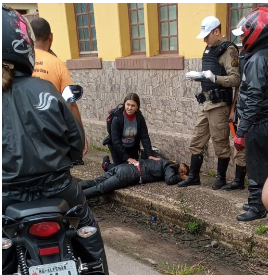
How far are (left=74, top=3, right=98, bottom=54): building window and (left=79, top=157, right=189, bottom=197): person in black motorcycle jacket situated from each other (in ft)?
11.1

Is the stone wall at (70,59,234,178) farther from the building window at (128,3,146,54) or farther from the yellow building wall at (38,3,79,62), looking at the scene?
the yellow building wall at (38,3,79,62)

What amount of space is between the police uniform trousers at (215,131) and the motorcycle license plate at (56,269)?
9.84 feet

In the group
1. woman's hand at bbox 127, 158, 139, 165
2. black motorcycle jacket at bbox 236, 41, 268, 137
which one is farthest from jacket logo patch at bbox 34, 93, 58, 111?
woman's hand at bbox 127, 158, 139, 165

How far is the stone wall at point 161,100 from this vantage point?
576 centimetres

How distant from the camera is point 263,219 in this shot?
387cm

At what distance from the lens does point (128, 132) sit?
5578 mm

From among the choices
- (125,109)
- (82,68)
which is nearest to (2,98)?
(125,109)

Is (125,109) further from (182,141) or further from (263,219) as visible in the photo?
(263,219)

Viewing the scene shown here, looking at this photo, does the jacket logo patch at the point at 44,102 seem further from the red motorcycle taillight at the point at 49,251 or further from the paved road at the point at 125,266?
the paved road at the point at 125,266

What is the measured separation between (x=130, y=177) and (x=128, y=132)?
2.41 ft

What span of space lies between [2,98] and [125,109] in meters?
3.39

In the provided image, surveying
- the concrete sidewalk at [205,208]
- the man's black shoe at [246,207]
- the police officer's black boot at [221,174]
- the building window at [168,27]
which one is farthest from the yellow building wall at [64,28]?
the man's black shoe at [246,207]

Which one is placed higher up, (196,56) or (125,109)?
(196,56)

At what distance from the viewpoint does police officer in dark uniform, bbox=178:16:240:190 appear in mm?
4484
